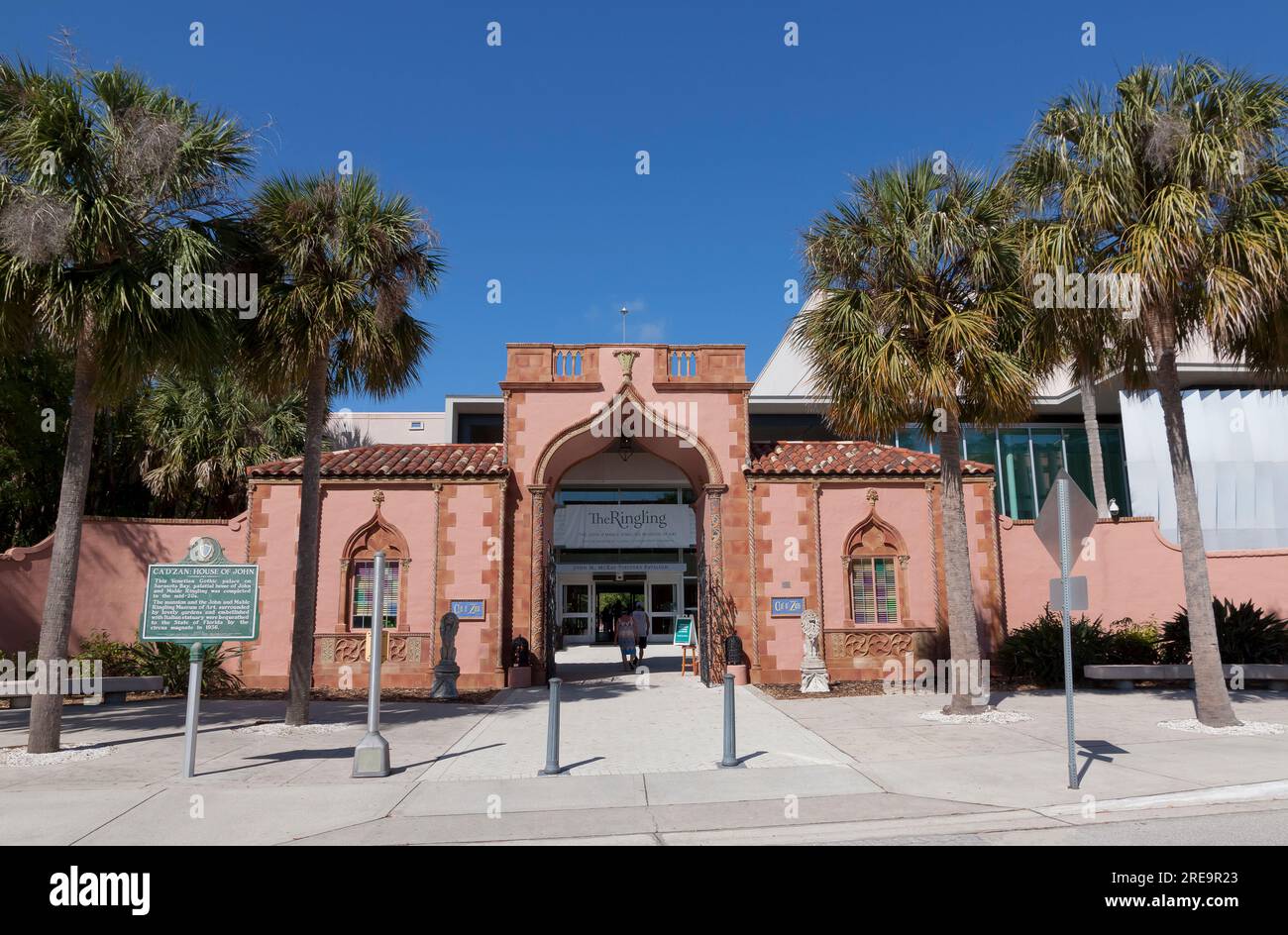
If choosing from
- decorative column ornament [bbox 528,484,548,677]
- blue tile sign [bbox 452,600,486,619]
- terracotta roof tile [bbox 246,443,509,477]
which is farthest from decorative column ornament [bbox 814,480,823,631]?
blue tile sign [bbox 452,600,486,619]

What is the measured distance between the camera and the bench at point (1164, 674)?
571 inches

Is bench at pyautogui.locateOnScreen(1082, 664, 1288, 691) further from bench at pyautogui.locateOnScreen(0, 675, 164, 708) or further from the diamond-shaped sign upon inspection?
bench at pyautogui.locateOnScreen(0, 675, 164, 708)

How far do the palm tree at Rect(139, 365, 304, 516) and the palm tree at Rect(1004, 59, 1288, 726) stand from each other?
1980 centimetres

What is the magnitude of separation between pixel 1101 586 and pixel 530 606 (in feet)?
43.4

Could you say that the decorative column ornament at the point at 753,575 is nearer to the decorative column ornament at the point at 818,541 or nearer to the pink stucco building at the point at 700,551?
the pink stucco building at the point at 700,551

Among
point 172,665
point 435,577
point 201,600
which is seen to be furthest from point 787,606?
point 172,665

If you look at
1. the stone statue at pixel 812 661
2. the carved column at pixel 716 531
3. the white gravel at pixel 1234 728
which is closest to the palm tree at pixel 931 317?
the white gravel at pixel 1234 728

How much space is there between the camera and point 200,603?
9.72m

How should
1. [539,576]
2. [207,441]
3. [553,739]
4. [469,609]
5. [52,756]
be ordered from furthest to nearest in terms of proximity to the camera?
[207,441]
[539,576]
[469,609]
[52,756]
[553,739]

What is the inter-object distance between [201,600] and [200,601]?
0.05 ft

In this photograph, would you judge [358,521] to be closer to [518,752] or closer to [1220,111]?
[518,752]

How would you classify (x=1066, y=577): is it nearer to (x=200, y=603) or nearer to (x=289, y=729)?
(x=200, y=603)

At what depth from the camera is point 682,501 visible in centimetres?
3562

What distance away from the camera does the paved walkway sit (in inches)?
271
